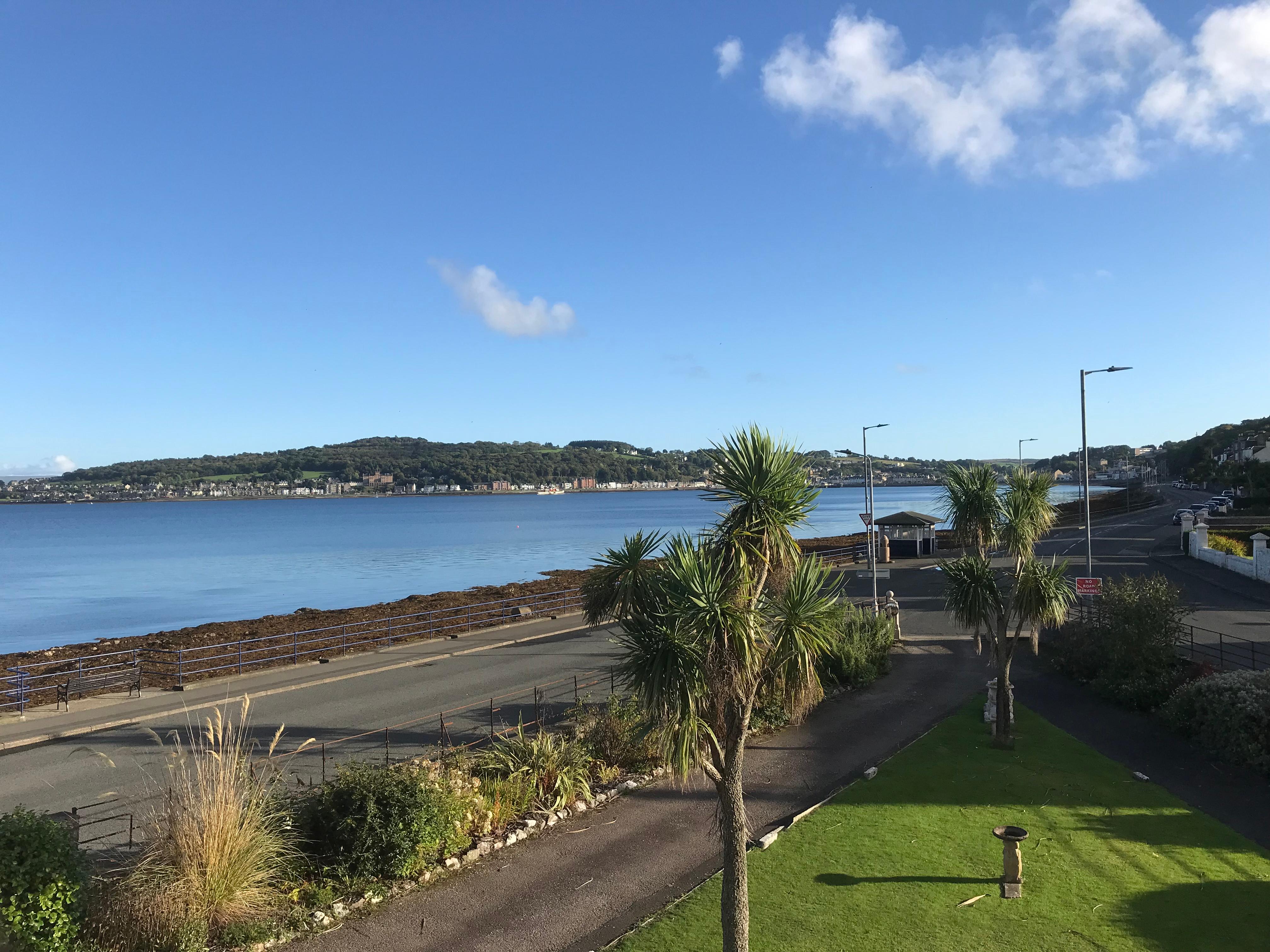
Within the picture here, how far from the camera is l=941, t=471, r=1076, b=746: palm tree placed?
1497cm

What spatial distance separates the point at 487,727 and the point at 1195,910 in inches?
441

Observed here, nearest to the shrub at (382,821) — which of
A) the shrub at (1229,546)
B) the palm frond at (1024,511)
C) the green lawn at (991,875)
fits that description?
the green lawn at (991,875)

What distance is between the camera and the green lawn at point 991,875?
8703mm

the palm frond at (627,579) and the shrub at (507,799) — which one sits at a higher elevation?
the palm frond at (627,579)

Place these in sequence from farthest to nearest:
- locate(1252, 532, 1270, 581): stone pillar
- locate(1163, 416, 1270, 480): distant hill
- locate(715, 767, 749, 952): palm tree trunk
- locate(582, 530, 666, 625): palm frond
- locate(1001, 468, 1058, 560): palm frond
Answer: locate(1163, 416, 1270, 480): distant hill < locate(1252, 532, 1270, 581): stone pillar < locate(1001, 468, 1058, 560): palm frond < locate(582, 530, 666, 625): palm frond < locate(715, 767, 749, 952): palm tree trunk

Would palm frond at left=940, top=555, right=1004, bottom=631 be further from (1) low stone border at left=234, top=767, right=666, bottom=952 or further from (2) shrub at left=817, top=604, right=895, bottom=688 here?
(1) low stone border at left=234, top=767, right=666, bottom=952

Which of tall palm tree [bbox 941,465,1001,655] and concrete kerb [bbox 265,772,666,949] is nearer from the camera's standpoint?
concrete kerb [bbox 265,772,666,949]

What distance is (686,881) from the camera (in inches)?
397

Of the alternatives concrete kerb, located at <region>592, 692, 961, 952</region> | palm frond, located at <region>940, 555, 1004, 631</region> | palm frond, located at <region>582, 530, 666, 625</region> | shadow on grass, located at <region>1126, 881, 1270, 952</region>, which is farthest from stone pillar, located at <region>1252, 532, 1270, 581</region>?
palm frond, located at <region>582, 530, 666, 625</region>

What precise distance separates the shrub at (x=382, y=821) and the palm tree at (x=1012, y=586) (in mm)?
9852

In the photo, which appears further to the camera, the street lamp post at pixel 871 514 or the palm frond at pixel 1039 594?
the street lamp post at pixel 871 514

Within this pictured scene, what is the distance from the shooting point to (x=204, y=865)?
848 cm

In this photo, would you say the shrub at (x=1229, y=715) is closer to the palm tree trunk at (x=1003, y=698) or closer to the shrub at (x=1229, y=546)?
the palm tree trunk at (x=1003, y=698)

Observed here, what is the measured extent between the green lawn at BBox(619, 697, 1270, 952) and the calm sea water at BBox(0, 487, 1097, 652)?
4617 millimetres
